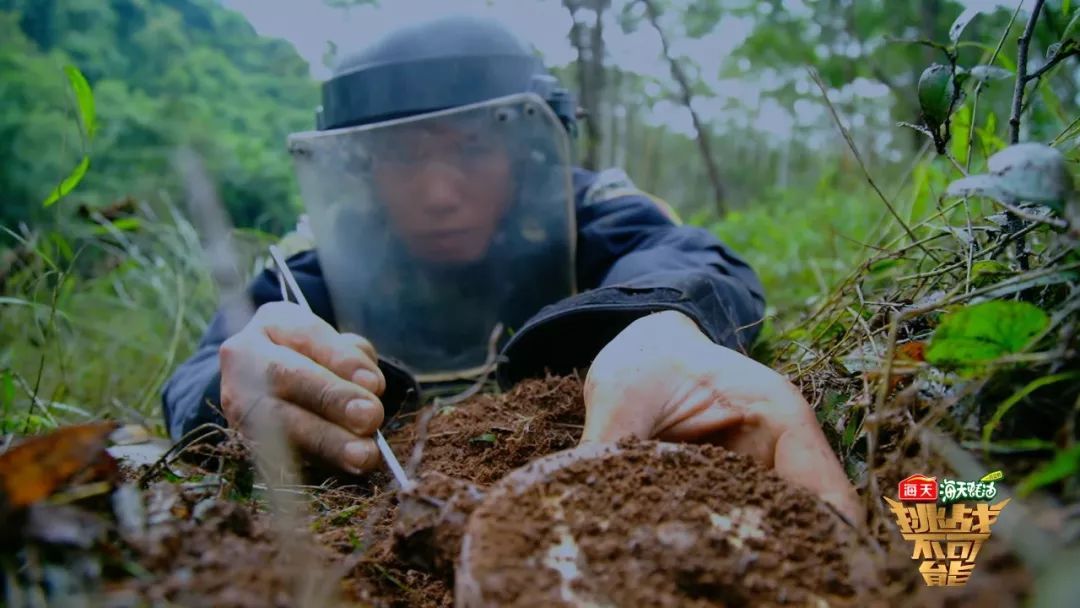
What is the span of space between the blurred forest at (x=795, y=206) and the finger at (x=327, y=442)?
1.62 ft

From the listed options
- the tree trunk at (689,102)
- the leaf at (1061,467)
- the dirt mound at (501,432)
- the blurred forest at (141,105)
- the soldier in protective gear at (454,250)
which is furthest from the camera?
the blurred forest at (141,105)

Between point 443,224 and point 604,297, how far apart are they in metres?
0.75

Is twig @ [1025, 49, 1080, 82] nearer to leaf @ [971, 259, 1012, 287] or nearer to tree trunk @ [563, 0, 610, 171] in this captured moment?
leaf @ [971, 259, 1012, 287]

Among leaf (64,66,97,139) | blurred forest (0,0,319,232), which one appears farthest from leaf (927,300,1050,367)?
blurred forest (0,0,319,232)

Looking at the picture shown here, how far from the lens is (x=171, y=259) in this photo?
3543 mm

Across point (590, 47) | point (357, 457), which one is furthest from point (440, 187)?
point (590, 47)

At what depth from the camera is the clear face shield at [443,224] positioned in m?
1.81

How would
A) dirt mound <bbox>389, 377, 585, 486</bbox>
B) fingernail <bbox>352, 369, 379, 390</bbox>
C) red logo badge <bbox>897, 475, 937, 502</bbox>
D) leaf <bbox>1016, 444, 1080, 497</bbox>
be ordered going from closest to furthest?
leaf <bbox>1016, 444, 1080, 497</bbox> < red logo badge <bbox>897, 475, 937, 502</bbox> < dirt mound <bbox>389, 377, 585, 486</bbox> < fingernail <bbox>352, 369, 379, 390</bbox>

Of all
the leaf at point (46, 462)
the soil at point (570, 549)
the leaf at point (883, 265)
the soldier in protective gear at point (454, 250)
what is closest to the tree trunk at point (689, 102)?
the soldier in protective gear at point (454, 250)

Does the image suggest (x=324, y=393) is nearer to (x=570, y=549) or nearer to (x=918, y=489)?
(x=570, y=549)

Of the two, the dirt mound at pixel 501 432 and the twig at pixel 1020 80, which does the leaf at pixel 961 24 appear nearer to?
the twig at pixel 1020 80

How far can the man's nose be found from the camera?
1857mm

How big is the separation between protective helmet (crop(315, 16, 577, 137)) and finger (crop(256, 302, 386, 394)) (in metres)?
0.69

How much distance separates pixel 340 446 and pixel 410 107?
1019 millimetres
